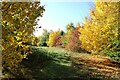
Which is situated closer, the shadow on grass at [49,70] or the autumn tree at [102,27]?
the shadow on grass at [49,70]

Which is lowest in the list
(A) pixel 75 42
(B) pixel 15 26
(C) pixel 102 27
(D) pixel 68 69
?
(D) pixel 68 69

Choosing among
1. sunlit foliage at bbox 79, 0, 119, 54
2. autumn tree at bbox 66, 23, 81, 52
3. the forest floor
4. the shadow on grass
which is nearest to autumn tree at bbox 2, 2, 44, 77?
the shadow on grass

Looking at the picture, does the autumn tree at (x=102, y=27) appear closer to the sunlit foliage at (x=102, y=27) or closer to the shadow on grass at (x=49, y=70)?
the sunlit foliage at (x=102, y=27)

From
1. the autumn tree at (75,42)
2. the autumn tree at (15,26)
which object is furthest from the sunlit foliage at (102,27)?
the autumn tree at (75,42)

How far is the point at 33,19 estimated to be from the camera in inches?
373

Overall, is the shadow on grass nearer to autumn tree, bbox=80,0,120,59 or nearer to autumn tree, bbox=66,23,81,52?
autumn tree, bbox=80,0,120,59

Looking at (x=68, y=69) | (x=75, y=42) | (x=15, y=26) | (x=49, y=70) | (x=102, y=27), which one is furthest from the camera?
(x=75, y=42)

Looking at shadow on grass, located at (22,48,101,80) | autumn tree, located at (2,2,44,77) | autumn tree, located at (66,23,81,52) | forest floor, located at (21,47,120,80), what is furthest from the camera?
autumn tree, located at (66,23,81,52)

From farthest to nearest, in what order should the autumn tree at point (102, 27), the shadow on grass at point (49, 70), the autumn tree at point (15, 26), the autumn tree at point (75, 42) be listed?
the autumn tree at point (75, 42) < the autumn tree at point (102, 27) < the shadow on grass at point (49, 70) < the autumn tree at point (15, 26)

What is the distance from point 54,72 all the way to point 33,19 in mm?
8190

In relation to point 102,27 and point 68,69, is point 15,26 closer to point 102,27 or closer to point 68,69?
point 102,27

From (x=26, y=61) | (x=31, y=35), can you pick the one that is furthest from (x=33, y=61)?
(x=31, y=35)

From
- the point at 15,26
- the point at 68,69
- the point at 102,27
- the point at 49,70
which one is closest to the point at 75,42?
the point at 68,69

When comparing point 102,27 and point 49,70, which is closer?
point 102,27
